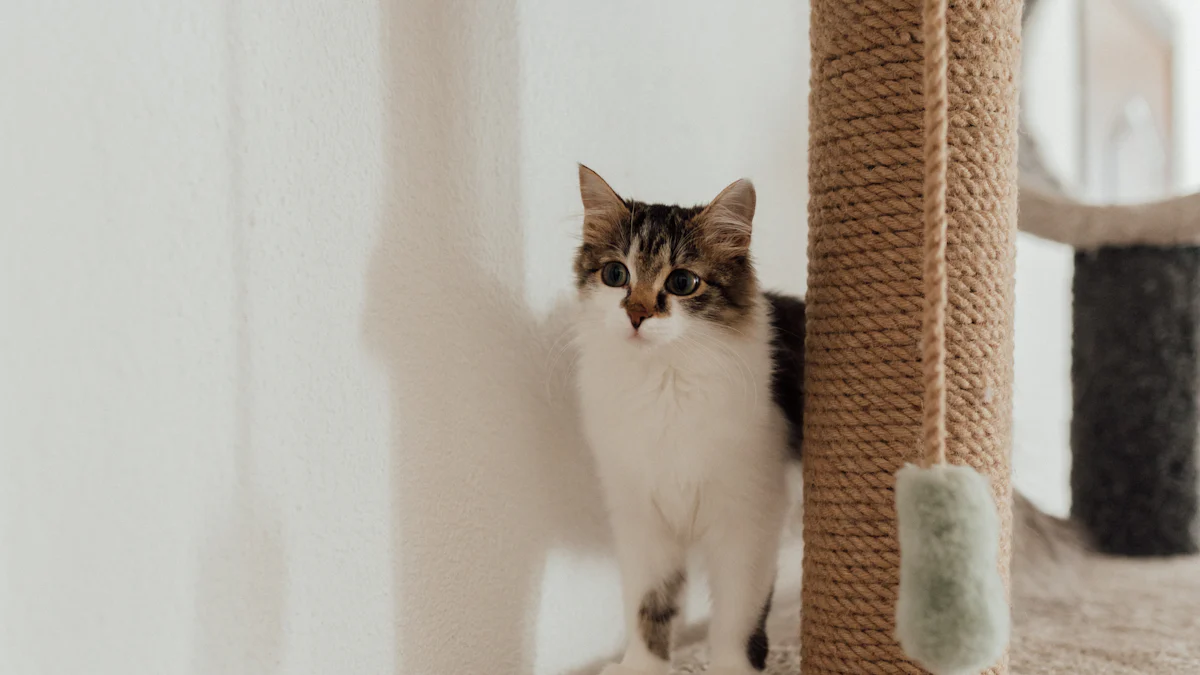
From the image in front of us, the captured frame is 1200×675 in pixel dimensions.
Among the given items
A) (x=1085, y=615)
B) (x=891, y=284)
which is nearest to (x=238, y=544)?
(x=891, y=284)

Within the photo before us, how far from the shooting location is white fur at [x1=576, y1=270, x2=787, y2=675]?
1137 mm

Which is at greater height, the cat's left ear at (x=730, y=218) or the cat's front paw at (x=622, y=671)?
the cat's left ear at (x=730, y=218)

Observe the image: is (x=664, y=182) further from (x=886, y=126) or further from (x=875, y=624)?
(x=875, y=624)

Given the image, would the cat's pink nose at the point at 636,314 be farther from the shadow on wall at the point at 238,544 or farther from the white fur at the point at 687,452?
the shadow on wall at the point at 238,544

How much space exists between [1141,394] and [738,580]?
1.32m

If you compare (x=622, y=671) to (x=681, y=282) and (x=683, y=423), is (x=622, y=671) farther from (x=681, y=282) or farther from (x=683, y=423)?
(x=681, y=282)

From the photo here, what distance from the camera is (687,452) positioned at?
114 centimetres

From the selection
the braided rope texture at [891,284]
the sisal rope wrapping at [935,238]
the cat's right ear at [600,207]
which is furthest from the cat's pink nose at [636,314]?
the sisal rope wrapping at [935,238]

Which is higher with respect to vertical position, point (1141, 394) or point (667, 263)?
point (667, 263)

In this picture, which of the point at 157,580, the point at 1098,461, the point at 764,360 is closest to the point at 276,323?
the point at 157,580

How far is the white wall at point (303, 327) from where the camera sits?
0.76 metres

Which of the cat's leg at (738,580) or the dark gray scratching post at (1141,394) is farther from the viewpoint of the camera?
the dark gray scratching post at (1141,394)

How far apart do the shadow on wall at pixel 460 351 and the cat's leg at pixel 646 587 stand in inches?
5.2

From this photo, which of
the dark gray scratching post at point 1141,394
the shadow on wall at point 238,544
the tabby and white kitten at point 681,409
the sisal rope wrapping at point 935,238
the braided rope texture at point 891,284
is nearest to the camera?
the sisal rope wrapping at point 935,238
